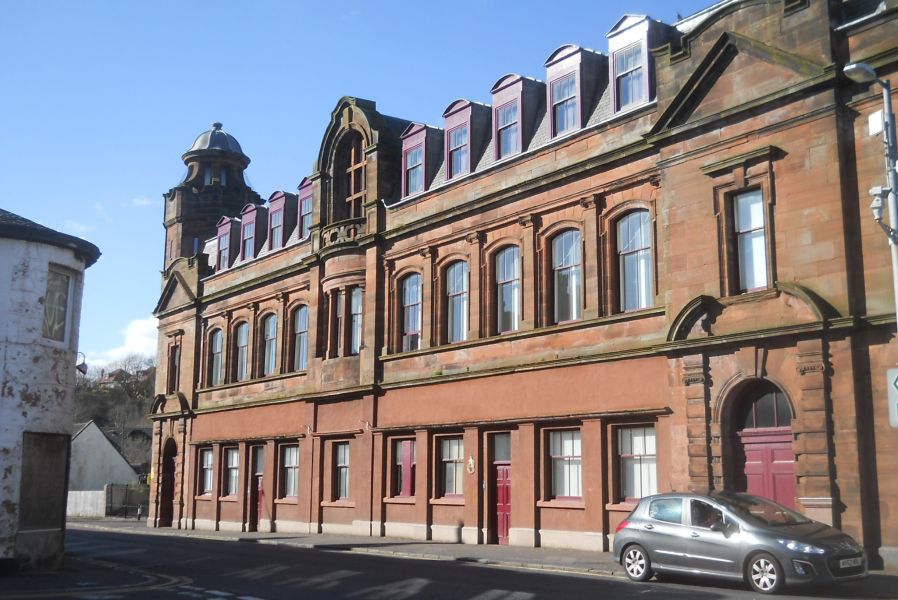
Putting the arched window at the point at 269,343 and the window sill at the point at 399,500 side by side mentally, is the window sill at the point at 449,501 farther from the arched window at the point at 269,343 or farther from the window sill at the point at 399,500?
the arched window at the point at 269,343

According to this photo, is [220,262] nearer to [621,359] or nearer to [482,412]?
[482,412]

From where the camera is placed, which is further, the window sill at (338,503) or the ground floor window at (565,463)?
the window sill at (338,503)

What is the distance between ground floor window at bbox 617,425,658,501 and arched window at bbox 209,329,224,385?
77.5 feet

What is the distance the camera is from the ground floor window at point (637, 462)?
23.5 metres

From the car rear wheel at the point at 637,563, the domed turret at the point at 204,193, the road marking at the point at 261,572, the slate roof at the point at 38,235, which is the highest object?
the domed turret at the point at 204,193

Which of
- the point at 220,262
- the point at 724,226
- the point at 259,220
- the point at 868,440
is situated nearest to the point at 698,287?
the point at 724,226

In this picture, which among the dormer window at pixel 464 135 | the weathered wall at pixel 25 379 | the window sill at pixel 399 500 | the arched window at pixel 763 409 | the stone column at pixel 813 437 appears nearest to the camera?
the weathered wall at pixel 25 379

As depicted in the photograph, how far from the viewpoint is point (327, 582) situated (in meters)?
18.1

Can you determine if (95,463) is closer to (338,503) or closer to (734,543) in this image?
(338,503)

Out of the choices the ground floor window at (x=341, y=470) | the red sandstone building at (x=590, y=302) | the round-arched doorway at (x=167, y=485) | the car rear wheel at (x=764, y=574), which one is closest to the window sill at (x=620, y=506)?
the red sandstone building at (x=590, y=302)

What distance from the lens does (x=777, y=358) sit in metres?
20.4

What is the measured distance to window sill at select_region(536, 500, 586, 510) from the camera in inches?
977

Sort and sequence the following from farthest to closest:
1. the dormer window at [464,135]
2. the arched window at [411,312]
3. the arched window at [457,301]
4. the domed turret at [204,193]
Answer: the domed turret at [204,193]
the arched window at [411,312]
the dormer window at [464,135]
the arched window at [457,301]

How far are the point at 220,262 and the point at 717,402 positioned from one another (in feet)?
95.7
